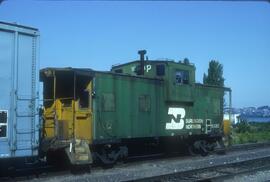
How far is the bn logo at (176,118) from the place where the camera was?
65.0 feet

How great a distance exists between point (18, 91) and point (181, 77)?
9.67 m

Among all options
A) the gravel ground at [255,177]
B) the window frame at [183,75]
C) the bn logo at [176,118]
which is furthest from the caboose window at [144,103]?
the gravel ground at [255,177]

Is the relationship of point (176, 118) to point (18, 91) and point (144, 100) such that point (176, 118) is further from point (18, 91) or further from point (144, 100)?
point (18, 91)

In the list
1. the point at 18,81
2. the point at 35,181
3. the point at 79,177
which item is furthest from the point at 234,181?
the point at 18,81

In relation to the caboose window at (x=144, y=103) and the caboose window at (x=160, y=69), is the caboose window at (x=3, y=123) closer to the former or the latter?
the caboose window at (x=144, y=103)

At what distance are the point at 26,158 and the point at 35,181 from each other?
869 mm

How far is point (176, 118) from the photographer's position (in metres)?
20.1

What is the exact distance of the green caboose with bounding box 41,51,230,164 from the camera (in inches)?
619

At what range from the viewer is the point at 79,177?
14.2 m

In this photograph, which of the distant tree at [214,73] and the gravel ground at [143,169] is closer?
the gravel ground at [143,169]

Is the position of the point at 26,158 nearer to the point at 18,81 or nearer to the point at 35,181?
the point at 35,181

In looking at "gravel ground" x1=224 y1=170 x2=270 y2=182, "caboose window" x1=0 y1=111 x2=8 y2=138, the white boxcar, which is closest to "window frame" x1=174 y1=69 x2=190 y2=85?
"gravel ground" x1=224 y1=170 x2=270 y2=182

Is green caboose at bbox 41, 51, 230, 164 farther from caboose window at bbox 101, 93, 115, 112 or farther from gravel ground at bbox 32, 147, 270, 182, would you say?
gravel ground at bbox 32, 147, 270, 182

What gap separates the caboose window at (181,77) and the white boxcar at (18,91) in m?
8.64
